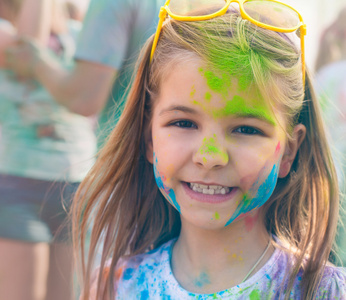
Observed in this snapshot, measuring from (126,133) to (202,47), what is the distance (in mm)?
455

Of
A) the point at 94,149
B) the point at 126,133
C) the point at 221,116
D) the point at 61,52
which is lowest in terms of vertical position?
the point at 94,149

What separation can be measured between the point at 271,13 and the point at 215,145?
492 millimetres

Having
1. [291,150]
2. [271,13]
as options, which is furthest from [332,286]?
[271,13]

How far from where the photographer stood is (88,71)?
2289 millimetres

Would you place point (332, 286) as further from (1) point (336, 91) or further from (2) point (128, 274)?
(1) point (336, 91)

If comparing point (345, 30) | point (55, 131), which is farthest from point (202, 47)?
point (345, 30)

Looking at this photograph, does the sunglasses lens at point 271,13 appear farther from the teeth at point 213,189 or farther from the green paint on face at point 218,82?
the teeth at point 213,189

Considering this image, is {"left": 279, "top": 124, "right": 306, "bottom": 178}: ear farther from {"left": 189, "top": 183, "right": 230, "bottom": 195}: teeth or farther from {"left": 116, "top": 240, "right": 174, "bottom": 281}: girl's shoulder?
{"left": 116, "top": 240, "right": 174, "bottom": 281}: girl's shoulder

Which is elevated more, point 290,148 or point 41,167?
point 290,148

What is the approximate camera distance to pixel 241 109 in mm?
1488

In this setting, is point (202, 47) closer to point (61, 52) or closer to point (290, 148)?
point (290, 148)

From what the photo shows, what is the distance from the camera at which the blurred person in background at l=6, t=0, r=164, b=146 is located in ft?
7.29

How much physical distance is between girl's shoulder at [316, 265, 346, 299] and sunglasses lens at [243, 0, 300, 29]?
811 mm

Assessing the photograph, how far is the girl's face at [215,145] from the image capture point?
1.49 metres
